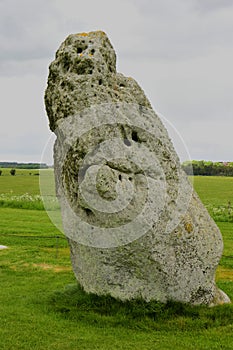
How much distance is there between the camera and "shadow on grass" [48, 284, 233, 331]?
905 centimetres

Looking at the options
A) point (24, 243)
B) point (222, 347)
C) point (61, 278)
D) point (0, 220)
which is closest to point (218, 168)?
point (0, 220)

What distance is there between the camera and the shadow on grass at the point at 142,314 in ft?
29.7

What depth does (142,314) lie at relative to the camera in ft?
30.5

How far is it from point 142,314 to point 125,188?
2.42 m

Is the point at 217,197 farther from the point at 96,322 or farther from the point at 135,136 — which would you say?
the point at 96,322

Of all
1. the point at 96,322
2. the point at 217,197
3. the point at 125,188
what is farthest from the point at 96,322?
the point at 217,197

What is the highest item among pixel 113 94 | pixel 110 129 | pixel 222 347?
pixel 113 94

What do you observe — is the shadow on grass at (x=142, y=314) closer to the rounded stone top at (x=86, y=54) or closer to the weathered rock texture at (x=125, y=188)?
the weathered rock texture at (x=125, y=188)

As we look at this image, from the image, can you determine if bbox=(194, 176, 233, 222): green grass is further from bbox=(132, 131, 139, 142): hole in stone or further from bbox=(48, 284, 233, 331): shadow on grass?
bbox=(132, 131, 139, 142): hole in stone

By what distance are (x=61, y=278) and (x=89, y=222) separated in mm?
4205

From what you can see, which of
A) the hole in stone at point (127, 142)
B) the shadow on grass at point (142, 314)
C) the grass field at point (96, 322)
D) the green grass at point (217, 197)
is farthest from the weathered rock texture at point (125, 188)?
the green grass at point (217, 197)

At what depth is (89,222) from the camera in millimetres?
9594

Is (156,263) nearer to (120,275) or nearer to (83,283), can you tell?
(120,275)

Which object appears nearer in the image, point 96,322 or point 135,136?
point 96,322
